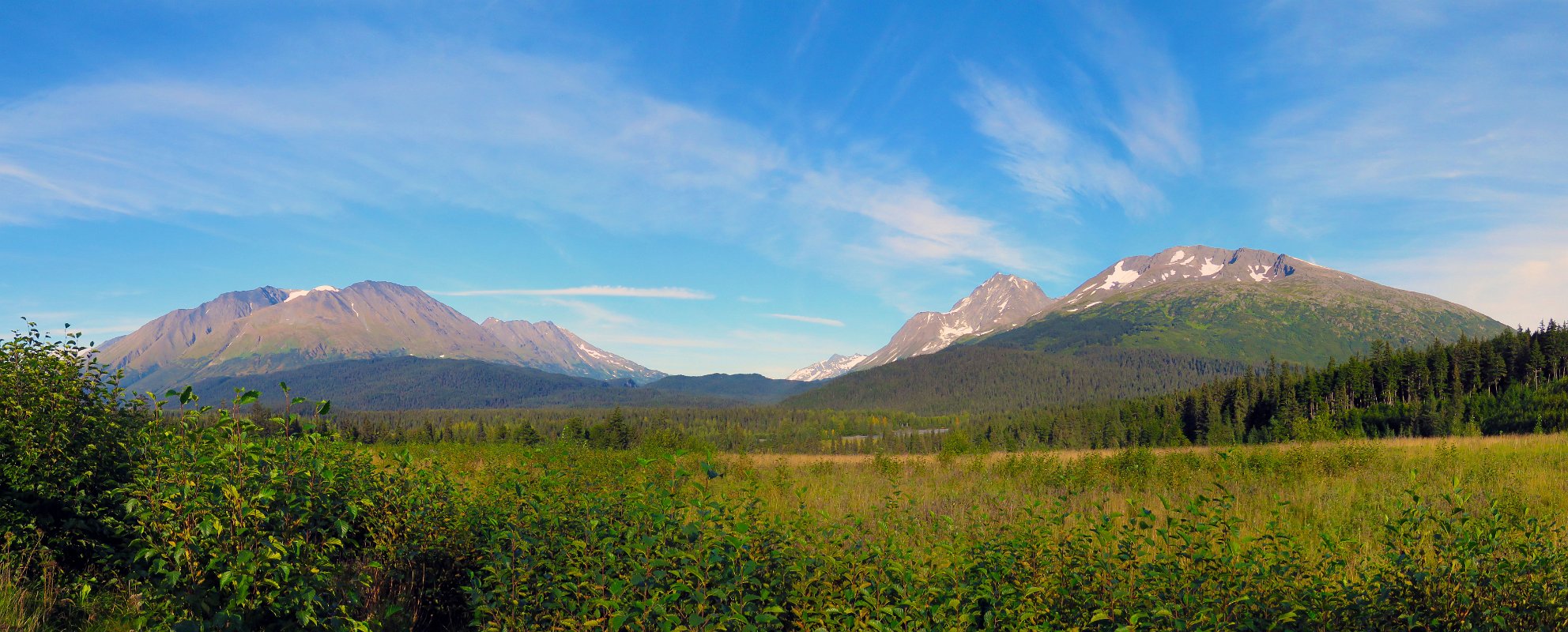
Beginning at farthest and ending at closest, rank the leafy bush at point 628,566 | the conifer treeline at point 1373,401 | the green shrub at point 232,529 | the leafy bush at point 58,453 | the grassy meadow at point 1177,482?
the conifer treeline at point 1373,401
the grassy meadow at point 1177,482
the leafy bush at point 58,453
the leafy bush at point 628,566
the green shrub at point 232,529

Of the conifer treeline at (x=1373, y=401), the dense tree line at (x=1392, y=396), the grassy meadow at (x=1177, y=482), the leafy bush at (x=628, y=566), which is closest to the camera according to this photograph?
the leafy bush at (x=628, y=566)

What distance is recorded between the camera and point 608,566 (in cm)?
603

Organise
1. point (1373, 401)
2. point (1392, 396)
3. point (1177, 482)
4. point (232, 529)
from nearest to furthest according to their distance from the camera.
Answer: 1. point (232, 529)
2. point (1177, 482)
3. point (1392, 396)
4. point (1373, 401)

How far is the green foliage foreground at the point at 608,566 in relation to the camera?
489cm

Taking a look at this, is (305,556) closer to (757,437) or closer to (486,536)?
(486,536)

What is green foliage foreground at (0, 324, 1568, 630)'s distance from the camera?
4.89 m

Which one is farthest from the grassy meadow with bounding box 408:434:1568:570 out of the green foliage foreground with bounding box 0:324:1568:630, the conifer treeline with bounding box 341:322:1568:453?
the conifer treeline with bounding box 341:322:1568:453

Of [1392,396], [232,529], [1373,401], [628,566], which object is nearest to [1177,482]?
[628,566]

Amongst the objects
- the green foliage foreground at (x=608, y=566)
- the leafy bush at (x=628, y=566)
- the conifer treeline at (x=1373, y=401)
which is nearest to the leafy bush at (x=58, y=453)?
the green foliage foreground at (x=608, y=566)

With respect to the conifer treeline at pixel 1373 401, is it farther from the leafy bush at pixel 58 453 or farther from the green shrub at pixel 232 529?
the green shrub at pixel 232 529

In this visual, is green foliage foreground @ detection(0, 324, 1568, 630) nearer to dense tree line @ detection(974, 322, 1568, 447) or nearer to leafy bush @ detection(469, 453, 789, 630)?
leafy bush @ detection(469, 453, 789, 630)

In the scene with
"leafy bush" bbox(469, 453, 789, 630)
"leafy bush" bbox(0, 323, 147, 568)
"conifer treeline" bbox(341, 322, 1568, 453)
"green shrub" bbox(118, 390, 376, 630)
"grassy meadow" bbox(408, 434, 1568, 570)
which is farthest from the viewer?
"conifer treeline" bbox(341, 322, 1568, 453)

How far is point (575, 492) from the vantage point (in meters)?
8.38

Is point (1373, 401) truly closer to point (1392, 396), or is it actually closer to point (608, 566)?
point (1392, 396)
